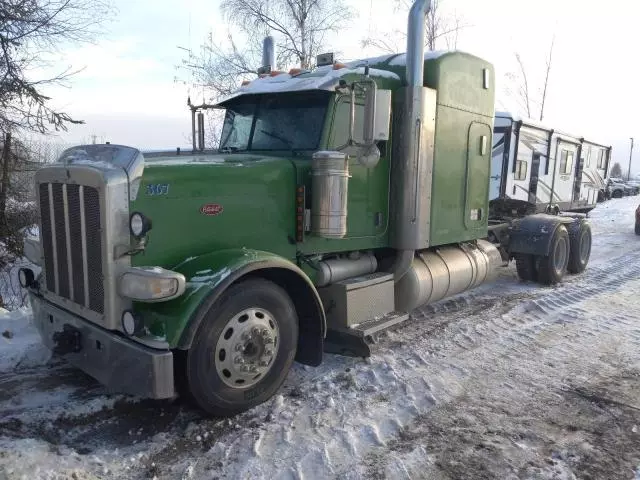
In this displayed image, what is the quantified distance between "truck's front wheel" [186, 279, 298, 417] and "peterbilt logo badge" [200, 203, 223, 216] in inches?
23.6

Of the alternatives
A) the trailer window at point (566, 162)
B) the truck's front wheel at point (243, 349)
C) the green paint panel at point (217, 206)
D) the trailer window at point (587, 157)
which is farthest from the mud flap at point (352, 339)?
the trailer window at point (587, 157)

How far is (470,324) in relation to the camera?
6.56 m

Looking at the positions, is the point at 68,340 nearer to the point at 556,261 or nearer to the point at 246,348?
the point at 246,348

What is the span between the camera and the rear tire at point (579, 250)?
9797 mm

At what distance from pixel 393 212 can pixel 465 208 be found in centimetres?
151

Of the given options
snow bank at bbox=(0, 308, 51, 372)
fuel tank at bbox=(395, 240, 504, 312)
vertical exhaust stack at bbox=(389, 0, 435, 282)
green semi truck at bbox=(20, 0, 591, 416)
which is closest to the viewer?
green semi truck at bbox=(20, 0, 591, 416)

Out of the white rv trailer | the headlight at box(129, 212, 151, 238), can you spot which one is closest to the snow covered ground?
the headlight at box(129, 212, 151, 238)

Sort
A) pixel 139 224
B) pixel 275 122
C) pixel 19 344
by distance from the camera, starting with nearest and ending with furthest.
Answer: pixel 139 224
pixel 19 344
pixel 275 122

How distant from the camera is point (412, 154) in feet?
18.3

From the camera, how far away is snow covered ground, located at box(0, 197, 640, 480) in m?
3.37

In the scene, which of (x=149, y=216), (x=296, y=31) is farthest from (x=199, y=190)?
(x=296, y=31)

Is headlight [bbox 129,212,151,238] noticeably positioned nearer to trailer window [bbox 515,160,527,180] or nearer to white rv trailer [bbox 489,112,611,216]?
white rv trailer [bbox 489,112,611,216]

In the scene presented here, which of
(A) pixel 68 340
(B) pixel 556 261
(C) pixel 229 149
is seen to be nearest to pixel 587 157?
(B) pixel 556 261

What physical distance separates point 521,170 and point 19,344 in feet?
37.1
